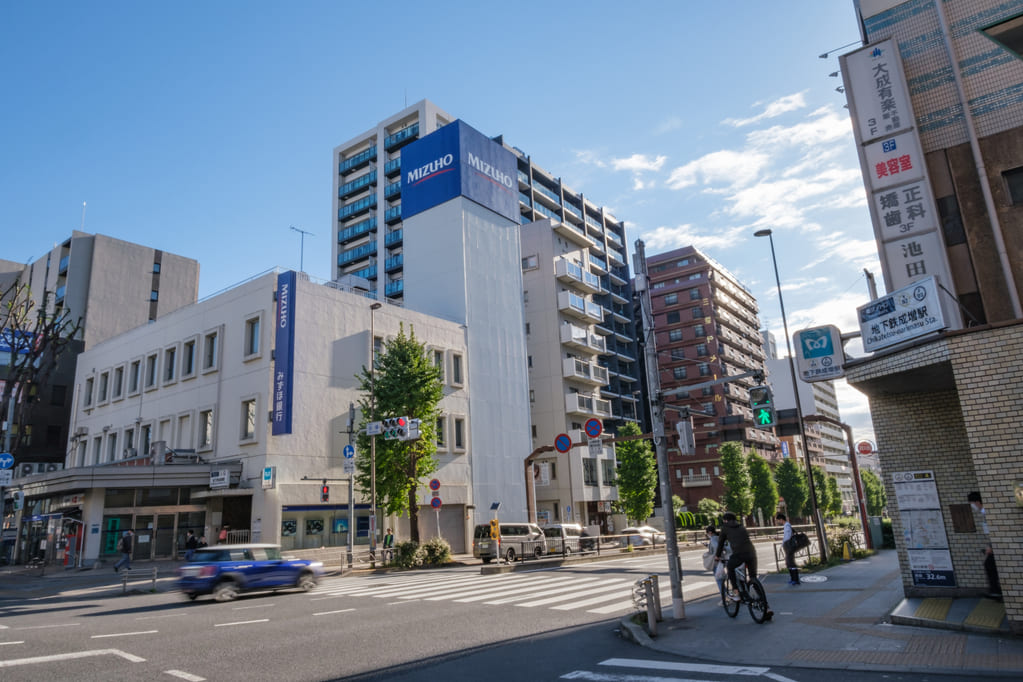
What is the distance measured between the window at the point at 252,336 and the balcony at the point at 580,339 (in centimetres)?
3004

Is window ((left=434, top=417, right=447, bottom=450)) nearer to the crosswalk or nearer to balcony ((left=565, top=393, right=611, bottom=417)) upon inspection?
the crosswalk

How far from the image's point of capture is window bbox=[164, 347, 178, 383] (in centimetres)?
3716

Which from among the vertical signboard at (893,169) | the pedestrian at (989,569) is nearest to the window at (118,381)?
the vertical signboard at (893,169)

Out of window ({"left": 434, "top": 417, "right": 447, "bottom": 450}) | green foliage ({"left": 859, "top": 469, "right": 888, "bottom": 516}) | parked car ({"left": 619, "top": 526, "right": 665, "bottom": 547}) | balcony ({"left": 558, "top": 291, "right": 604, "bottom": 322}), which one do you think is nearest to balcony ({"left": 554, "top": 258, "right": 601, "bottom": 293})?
balcony ({"left": 558, "top": 291, "right": 604, "bottom": 322})

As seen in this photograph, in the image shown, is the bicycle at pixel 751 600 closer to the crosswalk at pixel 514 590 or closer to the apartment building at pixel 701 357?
the crosswalk at pixel 514 590

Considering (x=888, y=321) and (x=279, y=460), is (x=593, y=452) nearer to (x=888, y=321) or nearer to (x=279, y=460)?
(x=279, y=460)

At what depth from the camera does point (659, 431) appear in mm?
12906

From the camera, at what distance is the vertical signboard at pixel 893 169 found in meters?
14.8

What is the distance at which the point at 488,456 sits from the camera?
4222 centimetres

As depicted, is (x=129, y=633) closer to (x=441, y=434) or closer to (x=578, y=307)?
(x=441, y=434)

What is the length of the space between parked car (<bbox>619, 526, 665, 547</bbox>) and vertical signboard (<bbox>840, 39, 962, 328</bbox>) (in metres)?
27.4

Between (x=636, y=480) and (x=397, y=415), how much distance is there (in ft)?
88.4

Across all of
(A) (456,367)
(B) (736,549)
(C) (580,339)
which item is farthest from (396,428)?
(C) (580,339)

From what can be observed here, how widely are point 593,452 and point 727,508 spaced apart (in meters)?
42.8
